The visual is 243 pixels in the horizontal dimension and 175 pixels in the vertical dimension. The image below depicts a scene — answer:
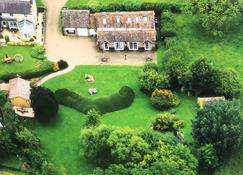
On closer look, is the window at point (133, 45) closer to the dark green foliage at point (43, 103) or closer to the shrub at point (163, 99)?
the shrub at point (163, 99)

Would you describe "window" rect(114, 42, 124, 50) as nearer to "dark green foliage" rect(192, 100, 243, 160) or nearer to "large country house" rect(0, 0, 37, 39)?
"large country house" rect(0, 0, 37, 39)

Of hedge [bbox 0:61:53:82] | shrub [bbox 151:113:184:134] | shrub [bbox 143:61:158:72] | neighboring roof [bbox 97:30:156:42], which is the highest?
neighboring roof [bbox 97:30:156:42]

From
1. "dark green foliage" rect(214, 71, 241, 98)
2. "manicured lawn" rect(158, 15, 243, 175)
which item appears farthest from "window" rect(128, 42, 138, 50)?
"dark green foliage" rect(214, 71, 241, 98)

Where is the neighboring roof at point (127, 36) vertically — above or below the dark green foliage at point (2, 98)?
above

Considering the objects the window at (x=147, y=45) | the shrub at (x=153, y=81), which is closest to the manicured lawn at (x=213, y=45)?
the window at (x=147, y=45)

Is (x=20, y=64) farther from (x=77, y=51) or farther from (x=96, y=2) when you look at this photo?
(x=96, y=2)

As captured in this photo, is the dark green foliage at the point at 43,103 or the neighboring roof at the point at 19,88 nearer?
the dark green foliage at the point at 43,103
